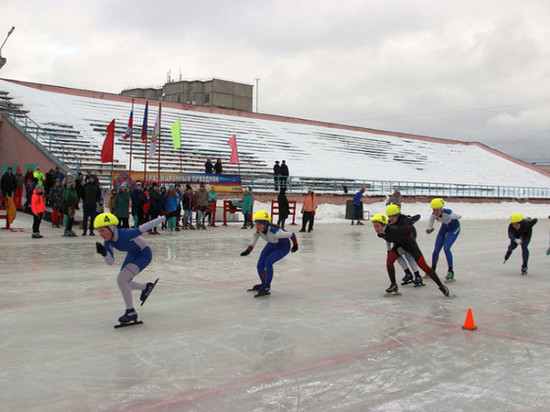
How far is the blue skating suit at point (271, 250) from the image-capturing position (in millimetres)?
8289

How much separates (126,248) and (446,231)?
6089 millimetres

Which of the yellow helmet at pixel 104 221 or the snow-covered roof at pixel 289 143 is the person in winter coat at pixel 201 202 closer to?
the snow-covered roof at pixel 289 143

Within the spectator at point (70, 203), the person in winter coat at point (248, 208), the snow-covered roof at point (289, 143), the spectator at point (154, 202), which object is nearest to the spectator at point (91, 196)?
the spectator at point (70, 203)

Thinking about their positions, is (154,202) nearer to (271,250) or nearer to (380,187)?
(271,250)

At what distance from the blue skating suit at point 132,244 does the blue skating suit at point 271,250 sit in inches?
83.4

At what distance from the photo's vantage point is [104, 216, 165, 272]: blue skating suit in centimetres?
630

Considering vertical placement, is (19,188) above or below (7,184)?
below

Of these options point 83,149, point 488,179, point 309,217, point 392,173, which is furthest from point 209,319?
point 488,179

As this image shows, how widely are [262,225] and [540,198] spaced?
44.1 meters

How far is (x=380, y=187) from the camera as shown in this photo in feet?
122

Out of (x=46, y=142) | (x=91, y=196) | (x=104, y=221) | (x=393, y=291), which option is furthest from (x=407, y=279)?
(x=46, y=142)

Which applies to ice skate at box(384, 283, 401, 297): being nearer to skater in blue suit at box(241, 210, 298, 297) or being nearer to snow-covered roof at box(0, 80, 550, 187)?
skater in blue suit at box(241, 210, 298, 297)

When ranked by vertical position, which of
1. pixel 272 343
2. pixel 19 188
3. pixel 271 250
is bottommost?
pixel 272 343

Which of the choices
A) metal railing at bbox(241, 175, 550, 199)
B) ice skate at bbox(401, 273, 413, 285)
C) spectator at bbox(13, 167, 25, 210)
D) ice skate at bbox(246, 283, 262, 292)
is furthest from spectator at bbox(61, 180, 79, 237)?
metal railing at bbox(241, 175, 550, 199)
